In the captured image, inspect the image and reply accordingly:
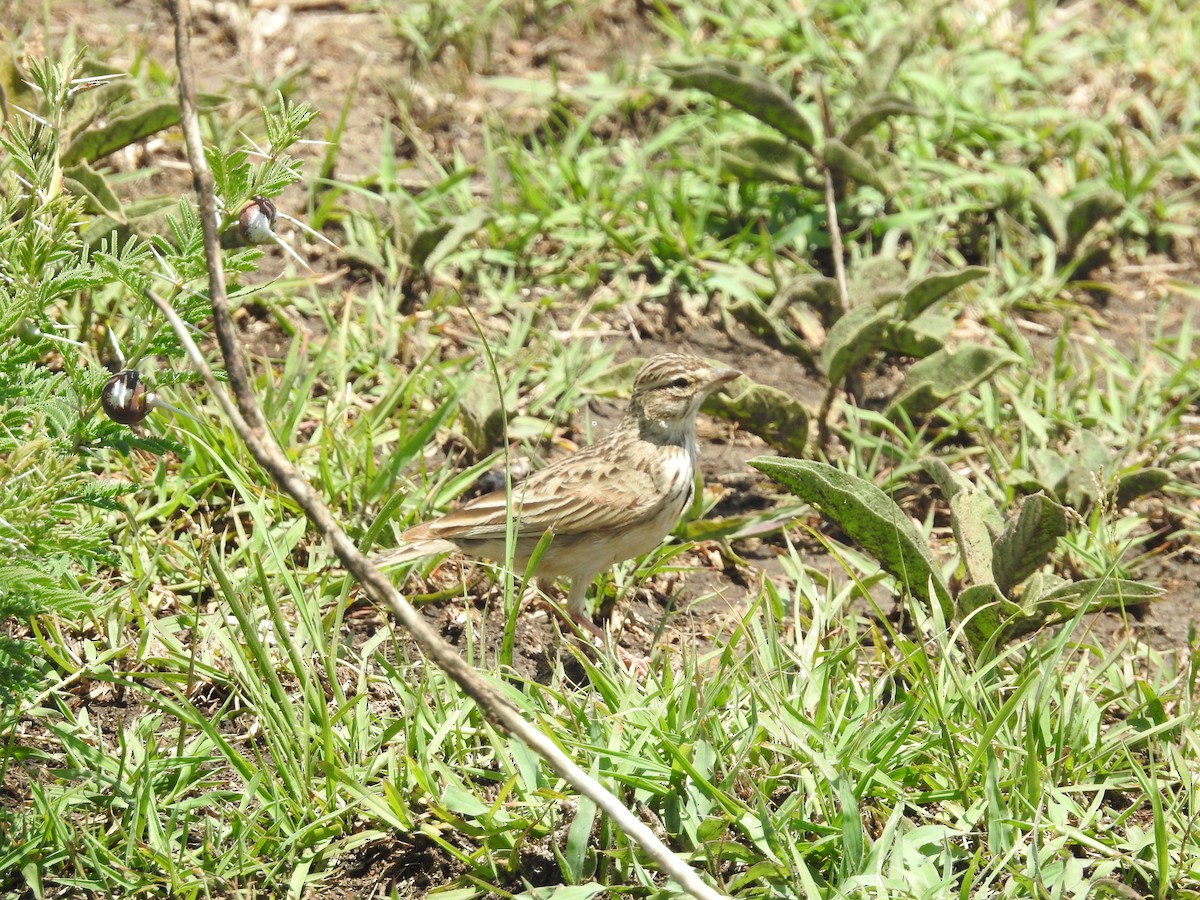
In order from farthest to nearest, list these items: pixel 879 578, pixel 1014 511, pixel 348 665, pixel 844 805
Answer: pixel 1014 511
pixel 879 578
pixel 348 665
pixel 844 805

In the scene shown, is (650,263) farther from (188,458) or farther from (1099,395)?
Answer: (188,458)

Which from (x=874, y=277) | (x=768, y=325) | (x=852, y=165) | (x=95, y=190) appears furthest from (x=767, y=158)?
(x=95, y=190)

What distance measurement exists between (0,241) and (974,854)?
129 inches

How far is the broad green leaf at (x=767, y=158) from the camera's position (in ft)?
23.2

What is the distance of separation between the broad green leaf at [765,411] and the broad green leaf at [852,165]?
5.10 feet

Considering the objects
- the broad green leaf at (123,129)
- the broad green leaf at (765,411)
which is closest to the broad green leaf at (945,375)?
the broad green leaf at (765,411)

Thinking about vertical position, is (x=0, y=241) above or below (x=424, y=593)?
above

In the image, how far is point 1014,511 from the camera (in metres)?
6.00

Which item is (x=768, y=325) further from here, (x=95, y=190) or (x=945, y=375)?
(x=95, y=190)

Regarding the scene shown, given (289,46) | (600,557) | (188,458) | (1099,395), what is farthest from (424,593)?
(289,46)

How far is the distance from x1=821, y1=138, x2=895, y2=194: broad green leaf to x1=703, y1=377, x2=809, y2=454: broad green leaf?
155cm

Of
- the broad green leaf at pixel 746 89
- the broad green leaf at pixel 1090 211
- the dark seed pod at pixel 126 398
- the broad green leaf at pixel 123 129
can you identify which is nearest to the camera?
the dark seed pod at pixel 126 398

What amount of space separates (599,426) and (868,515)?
1.94 metres

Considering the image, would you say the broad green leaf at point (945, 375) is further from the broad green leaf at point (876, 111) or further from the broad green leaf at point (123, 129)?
→ the broad green leaf at point (123, 129)
